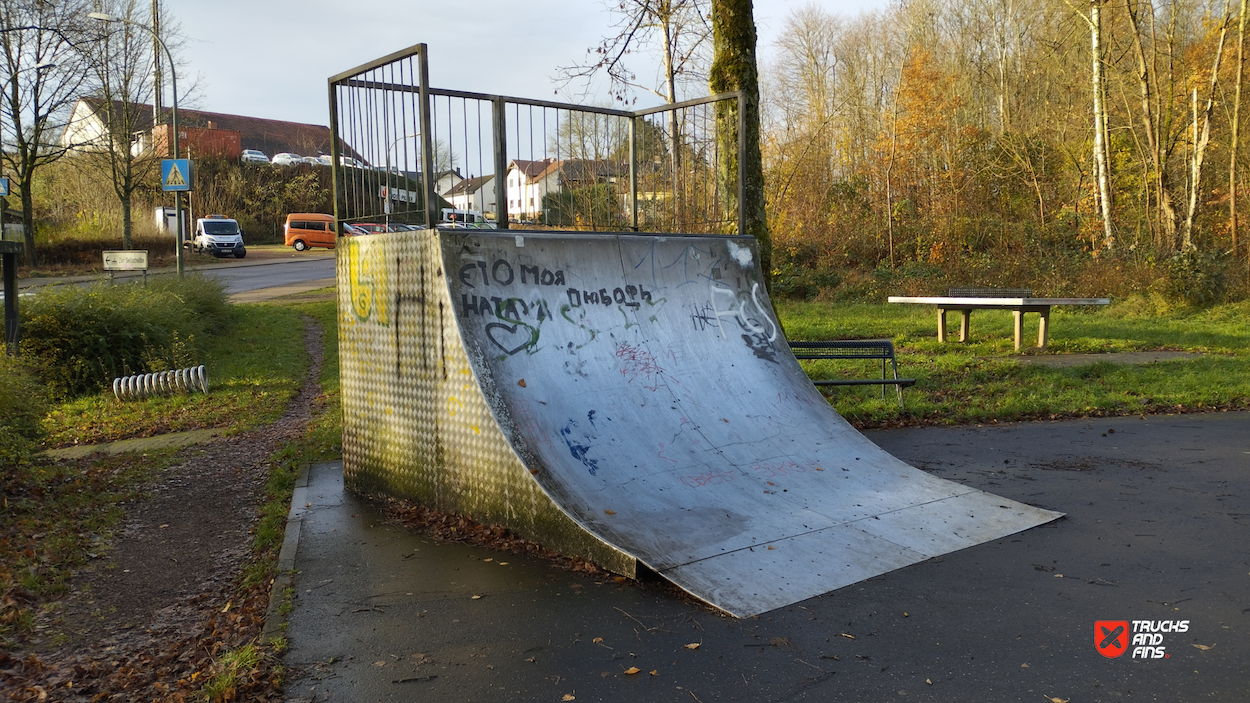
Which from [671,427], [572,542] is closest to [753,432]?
[671,427]

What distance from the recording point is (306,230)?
41.8 m

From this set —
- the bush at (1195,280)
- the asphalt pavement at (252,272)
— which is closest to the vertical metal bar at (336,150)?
the asphalt pavement at (252,272)

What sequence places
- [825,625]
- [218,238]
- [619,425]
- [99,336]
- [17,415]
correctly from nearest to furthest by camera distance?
[825,625]
[619,425]
[17,415]
[99,336]
[218,238]

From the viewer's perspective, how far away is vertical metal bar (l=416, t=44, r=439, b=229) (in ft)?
17.9

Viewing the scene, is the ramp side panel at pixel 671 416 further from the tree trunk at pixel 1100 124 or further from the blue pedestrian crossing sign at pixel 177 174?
the tree trunk at pixel 1100 124

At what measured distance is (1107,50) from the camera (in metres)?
21.6

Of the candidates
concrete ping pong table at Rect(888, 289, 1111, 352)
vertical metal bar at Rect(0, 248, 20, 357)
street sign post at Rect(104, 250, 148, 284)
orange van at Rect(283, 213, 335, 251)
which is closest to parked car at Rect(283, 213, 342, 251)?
orange van at Rect(283, 213, 335, 251)

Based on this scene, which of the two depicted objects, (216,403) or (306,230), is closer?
(216,403)

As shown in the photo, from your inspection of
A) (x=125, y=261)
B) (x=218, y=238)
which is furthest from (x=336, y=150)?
(x=218, y=238)

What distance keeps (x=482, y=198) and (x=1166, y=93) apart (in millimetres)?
21689

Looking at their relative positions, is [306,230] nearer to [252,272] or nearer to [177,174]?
[252,272]
